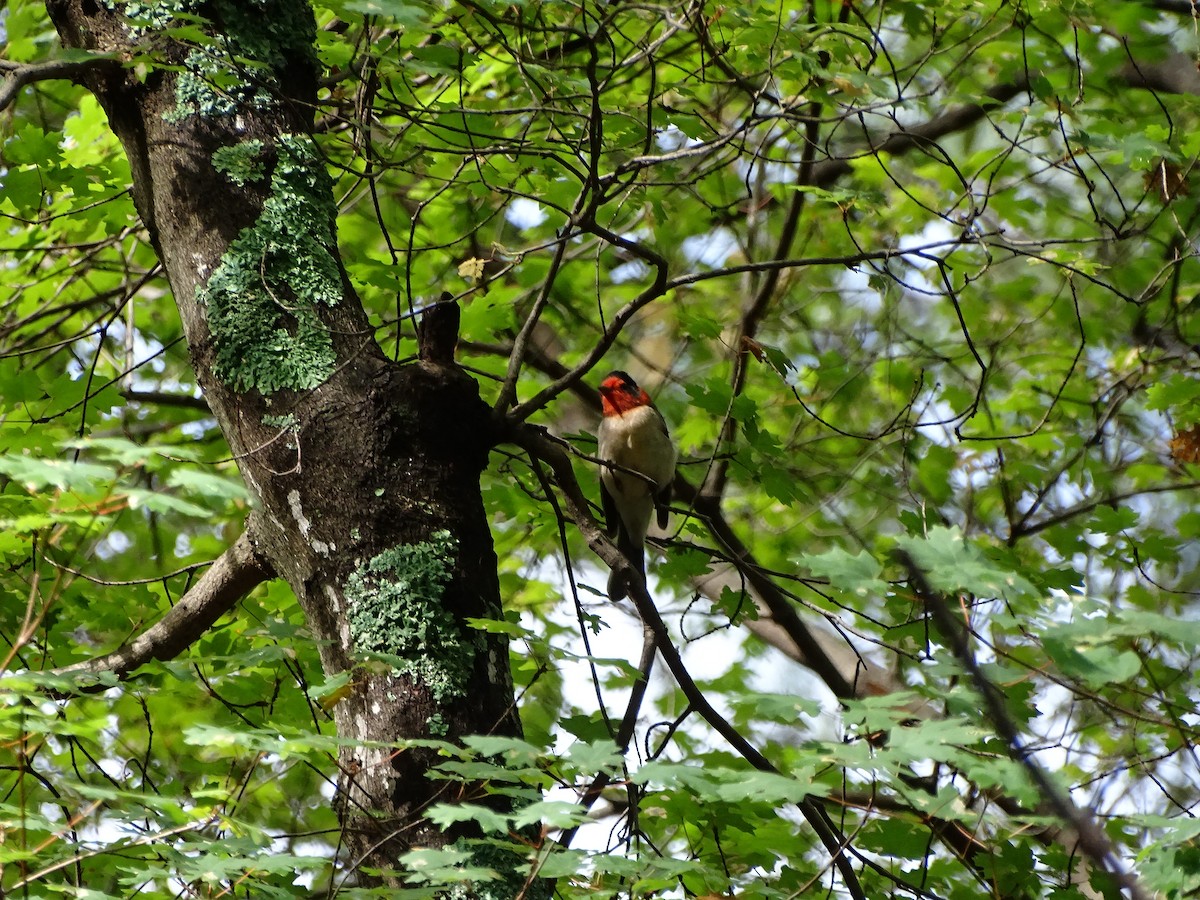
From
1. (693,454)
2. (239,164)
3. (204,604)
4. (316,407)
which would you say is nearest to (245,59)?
(239,164)

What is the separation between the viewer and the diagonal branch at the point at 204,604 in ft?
8.82

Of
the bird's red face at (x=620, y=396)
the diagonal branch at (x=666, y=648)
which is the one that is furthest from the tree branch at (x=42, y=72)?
the bird's red face at (x=620, y=396)

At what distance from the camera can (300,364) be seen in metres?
2.50

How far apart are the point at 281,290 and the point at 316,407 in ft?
1.06

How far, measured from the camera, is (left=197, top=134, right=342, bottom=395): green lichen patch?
2510 mm

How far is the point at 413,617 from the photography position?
2.30 meters

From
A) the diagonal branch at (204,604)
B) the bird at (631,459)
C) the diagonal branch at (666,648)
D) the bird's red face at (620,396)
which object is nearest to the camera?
the diagonal branch at (666,648)

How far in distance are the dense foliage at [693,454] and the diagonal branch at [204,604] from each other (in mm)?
72

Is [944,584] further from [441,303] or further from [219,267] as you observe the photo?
[219,267]

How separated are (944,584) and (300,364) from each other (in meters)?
1.46

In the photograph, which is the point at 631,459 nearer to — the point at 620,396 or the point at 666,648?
the point at 620,396

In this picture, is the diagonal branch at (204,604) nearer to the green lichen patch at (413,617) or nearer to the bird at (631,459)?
the green lichen patch at (413,617)

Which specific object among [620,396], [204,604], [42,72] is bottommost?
[204,604]

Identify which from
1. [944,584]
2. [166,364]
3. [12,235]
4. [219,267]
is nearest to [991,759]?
[944,584]
